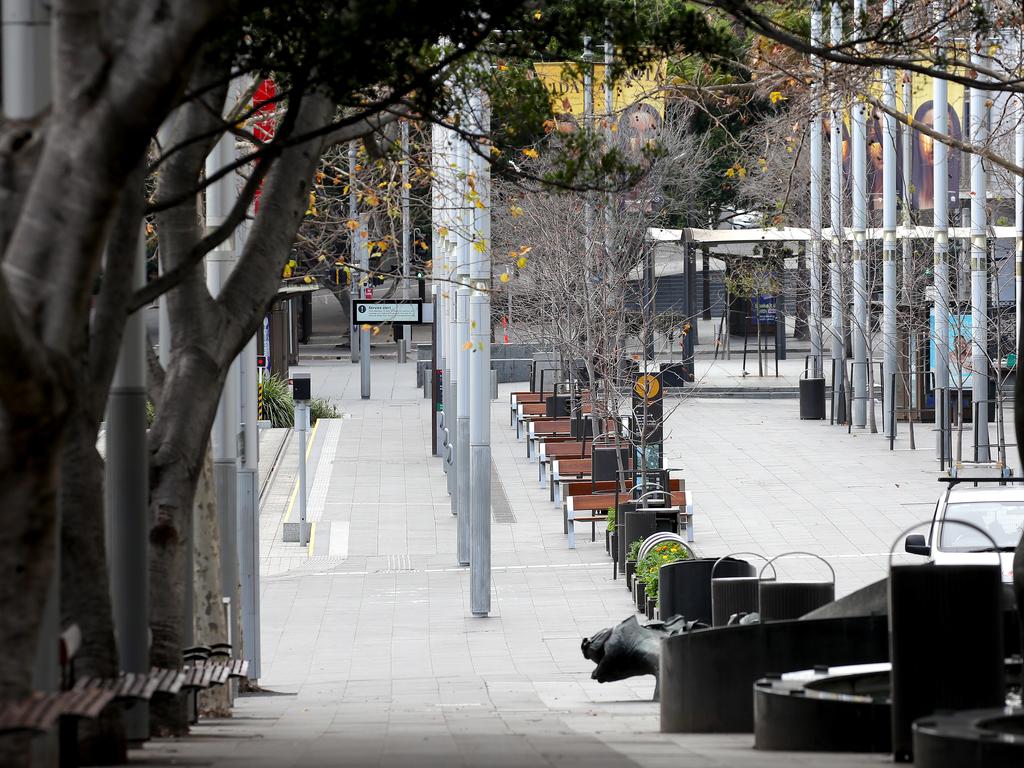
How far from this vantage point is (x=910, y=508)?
23062 millimetres

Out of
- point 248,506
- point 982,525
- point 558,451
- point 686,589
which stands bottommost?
point 686,589

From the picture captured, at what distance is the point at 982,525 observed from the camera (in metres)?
14.0

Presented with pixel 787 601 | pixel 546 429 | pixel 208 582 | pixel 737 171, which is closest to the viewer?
pixel 787 601

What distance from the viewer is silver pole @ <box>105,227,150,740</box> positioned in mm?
8266

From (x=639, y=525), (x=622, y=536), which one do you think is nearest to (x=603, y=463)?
(x=622, y=536)

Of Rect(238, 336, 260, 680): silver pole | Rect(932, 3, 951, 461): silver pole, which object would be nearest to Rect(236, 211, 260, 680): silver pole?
Rect(238, 336, 260, 680): silver pole

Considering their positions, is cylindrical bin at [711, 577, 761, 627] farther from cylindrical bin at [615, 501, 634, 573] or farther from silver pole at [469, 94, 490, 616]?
cylindrical bin at [615, 501, 634, 573]

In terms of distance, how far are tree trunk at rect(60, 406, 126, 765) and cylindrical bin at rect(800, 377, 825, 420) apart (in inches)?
1150

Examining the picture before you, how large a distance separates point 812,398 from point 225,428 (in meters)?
24.1

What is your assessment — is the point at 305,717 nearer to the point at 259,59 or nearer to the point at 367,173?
the point at 259,59

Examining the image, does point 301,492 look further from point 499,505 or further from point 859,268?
point 859,268

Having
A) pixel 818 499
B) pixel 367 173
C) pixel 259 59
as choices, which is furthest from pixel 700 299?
pixel 259 59

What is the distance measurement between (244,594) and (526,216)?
61.2ft

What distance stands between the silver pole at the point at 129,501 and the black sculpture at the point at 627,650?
16.5ft
